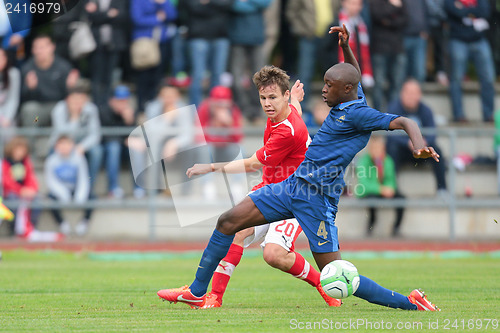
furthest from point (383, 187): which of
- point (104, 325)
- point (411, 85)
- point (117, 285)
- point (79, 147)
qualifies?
point (104, 325)

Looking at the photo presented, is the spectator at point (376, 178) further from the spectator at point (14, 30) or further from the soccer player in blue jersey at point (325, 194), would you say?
the soccer player in blue jersey at point (325, 194)

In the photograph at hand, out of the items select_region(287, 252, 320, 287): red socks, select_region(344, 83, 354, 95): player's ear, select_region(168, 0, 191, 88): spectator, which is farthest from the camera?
select_region(168, 0, 191, 88): spectator

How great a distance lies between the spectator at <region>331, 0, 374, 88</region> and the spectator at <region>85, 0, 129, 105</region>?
14.7 ft

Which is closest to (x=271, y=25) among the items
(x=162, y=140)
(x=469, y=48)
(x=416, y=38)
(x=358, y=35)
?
(x=358, y=35)

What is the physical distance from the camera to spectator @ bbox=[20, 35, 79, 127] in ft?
51.9

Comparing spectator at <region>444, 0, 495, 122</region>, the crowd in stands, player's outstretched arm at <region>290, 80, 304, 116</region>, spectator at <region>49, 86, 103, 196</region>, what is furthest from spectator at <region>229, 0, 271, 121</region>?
player's outstretched arm at <region>290, 80, 304, 116</region>

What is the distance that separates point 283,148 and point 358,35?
8802 millimetres

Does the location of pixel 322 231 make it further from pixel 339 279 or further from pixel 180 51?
pixel 180 51

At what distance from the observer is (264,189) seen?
7.44 metres

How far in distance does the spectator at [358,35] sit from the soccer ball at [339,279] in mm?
9467

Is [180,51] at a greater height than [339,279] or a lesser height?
greater

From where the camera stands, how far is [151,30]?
16.3m

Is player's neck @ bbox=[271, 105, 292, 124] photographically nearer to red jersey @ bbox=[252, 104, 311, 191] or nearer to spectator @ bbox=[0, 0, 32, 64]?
red jersey @ bbox=[252, 104, 311, 191]

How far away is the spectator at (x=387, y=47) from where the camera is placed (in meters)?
16.3
